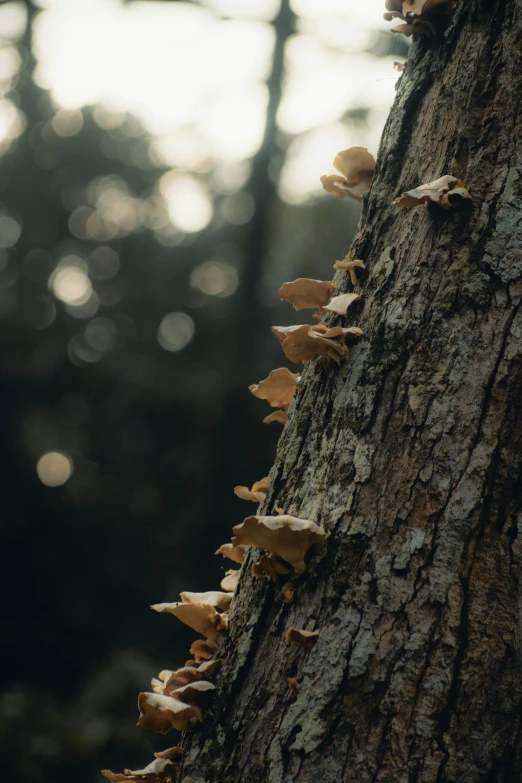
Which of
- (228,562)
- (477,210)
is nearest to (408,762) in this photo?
(477,210)

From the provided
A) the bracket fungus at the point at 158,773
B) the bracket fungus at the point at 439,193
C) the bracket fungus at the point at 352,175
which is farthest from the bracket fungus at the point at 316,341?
the bracket fungus at the point at 158,773

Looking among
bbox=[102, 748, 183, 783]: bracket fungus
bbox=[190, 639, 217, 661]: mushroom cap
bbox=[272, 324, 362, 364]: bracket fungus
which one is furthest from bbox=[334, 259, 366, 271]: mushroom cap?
bbox=[102, 748, 183, 783]: bracket fungus

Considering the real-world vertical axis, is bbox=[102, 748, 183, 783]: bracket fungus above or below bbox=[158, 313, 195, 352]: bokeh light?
below

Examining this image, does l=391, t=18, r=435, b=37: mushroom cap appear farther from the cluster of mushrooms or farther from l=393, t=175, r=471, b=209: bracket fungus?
l=393, t=175, r=471, b=209: bracket fungus

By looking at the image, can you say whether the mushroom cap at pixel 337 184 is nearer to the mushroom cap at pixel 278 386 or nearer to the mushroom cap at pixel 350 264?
the mushroom cap at pixel 350 264

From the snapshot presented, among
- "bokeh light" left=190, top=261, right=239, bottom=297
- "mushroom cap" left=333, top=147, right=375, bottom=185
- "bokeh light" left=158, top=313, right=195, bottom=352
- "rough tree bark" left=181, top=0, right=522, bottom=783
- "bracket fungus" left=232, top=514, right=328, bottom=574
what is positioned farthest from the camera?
"bokeh light" left=190, top=261, right=239, bottom=297

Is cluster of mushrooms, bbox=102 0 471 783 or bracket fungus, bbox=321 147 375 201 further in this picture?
bracket fungus, bbox=321 147 375 201

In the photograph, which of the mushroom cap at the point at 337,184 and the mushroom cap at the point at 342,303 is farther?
the mushroom cap at the point at 337,184
